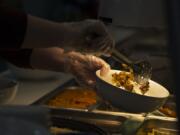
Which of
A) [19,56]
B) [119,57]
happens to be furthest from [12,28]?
[119,57]

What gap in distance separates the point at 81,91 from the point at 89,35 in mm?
453

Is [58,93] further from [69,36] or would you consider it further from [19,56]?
[69,36]

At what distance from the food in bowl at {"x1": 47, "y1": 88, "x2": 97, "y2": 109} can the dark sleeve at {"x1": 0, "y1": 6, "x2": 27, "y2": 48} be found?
0.42 m

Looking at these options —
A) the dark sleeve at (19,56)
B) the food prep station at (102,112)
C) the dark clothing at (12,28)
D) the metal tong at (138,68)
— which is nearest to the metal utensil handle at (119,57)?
the metal tong at (138,68)

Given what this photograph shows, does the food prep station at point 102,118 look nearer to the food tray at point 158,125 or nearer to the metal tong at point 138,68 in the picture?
the food tray at point 158,125

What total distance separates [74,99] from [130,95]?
1.29 feet

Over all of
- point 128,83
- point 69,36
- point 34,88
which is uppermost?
point 69,36

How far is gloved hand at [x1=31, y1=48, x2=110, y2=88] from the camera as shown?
4.41 feet

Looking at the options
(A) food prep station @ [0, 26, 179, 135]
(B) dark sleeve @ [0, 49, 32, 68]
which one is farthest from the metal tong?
(B) dark sleeve @ [0, 49, 32, 68]

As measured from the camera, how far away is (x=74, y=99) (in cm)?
146

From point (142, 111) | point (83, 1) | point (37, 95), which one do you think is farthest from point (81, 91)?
point (83, 1)

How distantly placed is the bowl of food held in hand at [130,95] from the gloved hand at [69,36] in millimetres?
104

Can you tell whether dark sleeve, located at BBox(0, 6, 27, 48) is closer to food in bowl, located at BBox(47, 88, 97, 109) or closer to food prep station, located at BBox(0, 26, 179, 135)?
food prep station, located at BBox(0, 26, 179, 135)

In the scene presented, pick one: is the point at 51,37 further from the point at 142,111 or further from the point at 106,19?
the point at 106,19
